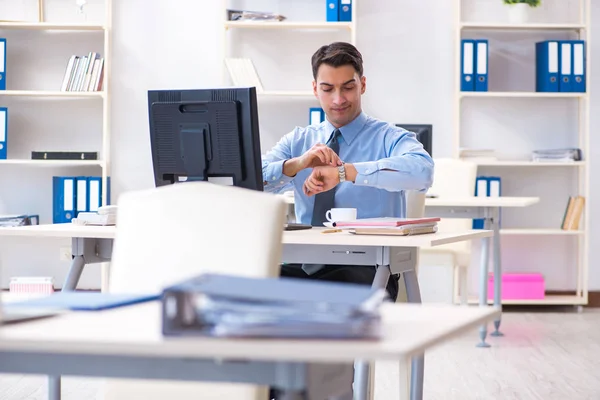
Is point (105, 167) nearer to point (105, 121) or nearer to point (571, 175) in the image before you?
point (105, 121)

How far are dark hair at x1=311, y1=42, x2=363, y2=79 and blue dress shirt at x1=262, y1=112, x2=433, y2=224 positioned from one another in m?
0.19

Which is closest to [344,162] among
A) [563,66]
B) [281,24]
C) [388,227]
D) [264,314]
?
[388,227]

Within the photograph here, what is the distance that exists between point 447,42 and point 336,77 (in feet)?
9.12

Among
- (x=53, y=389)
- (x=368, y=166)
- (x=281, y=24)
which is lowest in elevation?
(x=53, y=389)

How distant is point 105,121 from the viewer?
5.30m

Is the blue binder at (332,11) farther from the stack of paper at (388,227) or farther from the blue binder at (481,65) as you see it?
the stack of paper at (388,227)

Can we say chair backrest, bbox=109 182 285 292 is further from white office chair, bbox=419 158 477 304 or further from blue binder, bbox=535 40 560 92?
blue binder, bbox=535 40 560 92

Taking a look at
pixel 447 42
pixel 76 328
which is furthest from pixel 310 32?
pixel 76 328

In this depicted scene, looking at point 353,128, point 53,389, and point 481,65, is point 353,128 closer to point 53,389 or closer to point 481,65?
point 53,389

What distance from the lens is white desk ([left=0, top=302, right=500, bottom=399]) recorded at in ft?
2.99

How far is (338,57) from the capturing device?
9.36 feet

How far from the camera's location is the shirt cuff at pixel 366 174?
2.67 metres

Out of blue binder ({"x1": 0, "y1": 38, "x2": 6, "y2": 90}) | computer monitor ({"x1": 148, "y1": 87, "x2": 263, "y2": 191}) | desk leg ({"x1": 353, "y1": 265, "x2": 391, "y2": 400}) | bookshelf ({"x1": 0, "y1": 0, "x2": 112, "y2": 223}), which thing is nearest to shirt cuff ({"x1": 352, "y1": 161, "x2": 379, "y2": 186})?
computer monitor ({"x1": 148, "y1": 87, "x2": 263, "y2": 191})

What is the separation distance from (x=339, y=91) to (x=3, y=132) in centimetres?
303
